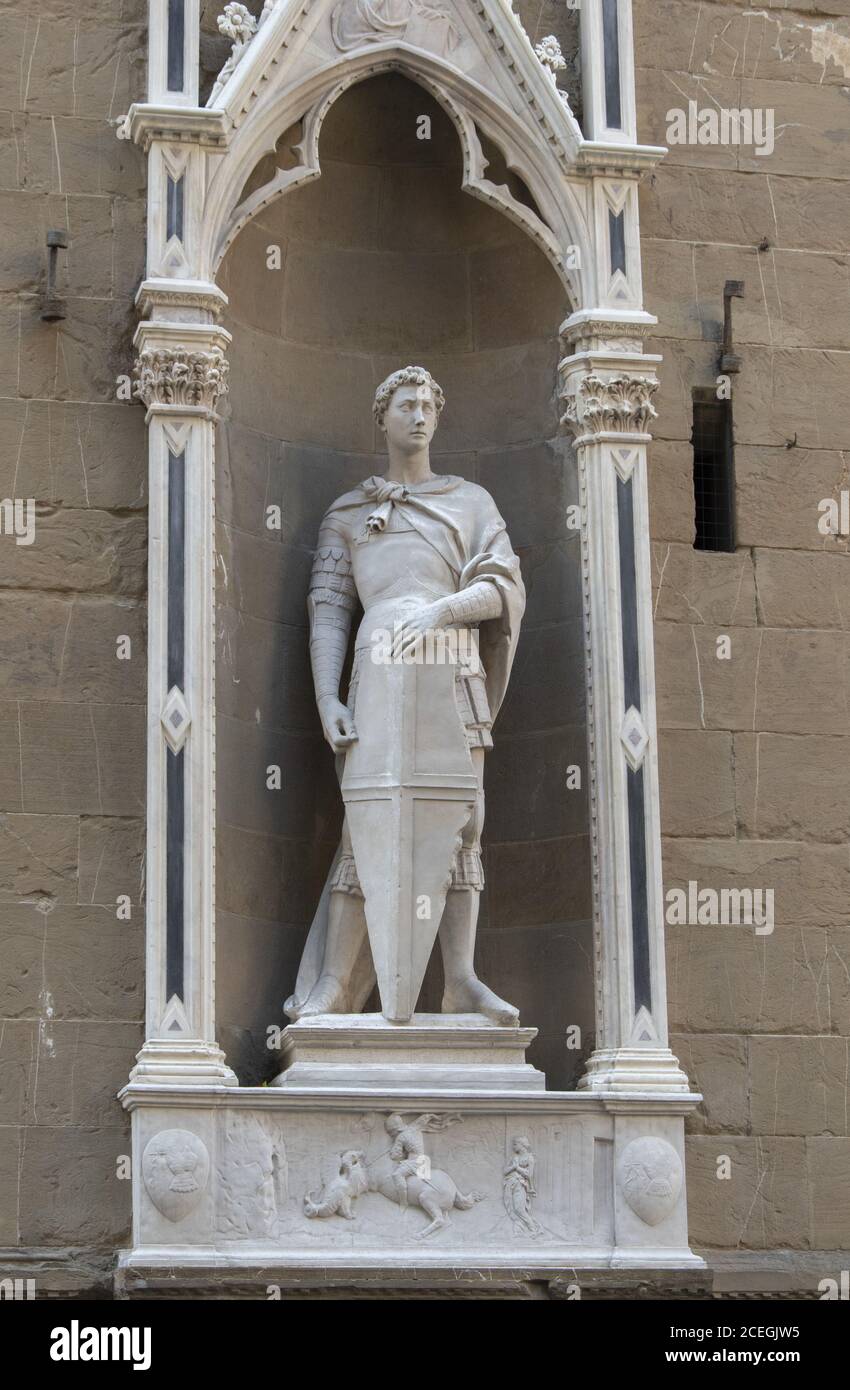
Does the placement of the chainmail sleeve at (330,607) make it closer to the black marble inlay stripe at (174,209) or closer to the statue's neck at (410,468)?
the statue's neck at (410,468)

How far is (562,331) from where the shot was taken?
11.2 meters

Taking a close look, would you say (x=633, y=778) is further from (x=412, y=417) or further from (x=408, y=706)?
(x=412, y=417)

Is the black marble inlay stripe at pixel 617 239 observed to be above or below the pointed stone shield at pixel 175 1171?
Result: above

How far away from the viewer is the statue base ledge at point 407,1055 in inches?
404

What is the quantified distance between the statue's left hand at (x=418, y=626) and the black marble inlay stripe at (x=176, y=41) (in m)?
2.30

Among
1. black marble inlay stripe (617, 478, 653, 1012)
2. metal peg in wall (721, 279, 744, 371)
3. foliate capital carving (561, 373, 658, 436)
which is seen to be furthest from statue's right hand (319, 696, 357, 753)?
metal peg in wall (721, 279, 744, 371)

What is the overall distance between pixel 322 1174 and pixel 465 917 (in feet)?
3.78

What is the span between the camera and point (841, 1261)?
35.6ft

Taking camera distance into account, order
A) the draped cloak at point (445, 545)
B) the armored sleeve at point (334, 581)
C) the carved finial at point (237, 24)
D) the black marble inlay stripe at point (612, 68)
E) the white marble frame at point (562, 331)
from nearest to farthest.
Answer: the white marble frame at point (562, 331)
the draped cloak at point (445, 545)
the armored sleeve at point (334, 581)
the carved finial at point (237, 24)
the black marble inlay stripe at point (612, 68)

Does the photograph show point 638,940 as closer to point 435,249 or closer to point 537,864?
point 537,864

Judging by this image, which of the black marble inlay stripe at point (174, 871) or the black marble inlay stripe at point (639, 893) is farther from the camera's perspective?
the black marble inlay stripe at point (639, 893)

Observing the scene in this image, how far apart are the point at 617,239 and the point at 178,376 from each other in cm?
192

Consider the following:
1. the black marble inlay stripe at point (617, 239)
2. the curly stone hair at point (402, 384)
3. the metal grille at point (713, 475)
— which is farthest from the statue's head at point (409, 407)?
the metal grille at point (713, 475)
